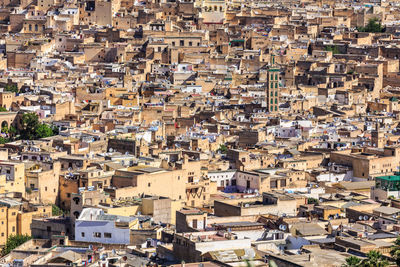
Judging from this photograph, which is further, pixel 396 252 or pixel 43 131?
pixel 43 131

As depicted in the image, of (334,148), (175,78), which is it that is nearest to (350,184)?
(334,148)

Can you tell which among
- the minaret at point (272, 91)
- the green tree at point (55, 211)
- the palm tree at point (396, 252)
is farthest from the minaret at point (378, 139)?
the palm tree at point (396, 252)

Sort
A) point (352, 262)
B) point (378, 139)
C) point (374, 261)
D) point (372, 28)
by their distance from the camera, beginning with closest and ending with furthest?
point (374, 261) → point (352, 262) → point (378, 139) → point (372, 28)

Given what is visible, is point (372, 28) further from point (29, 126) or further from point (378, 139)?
point (29, 126)

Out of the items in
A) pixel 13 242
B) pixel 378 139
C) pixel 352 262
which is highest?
pixel 352 262

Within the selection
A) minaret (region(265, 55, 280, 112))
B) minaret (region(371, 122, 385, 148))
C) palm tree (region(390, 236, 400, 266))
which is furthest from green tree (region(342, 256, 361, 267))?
minaret (region(265, 55, 280, 112))

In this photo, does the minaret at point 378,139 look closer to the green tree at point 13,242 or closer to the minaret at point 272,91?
the minaret at point 272,91

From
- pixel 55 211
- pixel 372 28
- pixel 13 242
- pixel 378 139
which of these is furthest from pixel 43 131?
pixel 372 28
